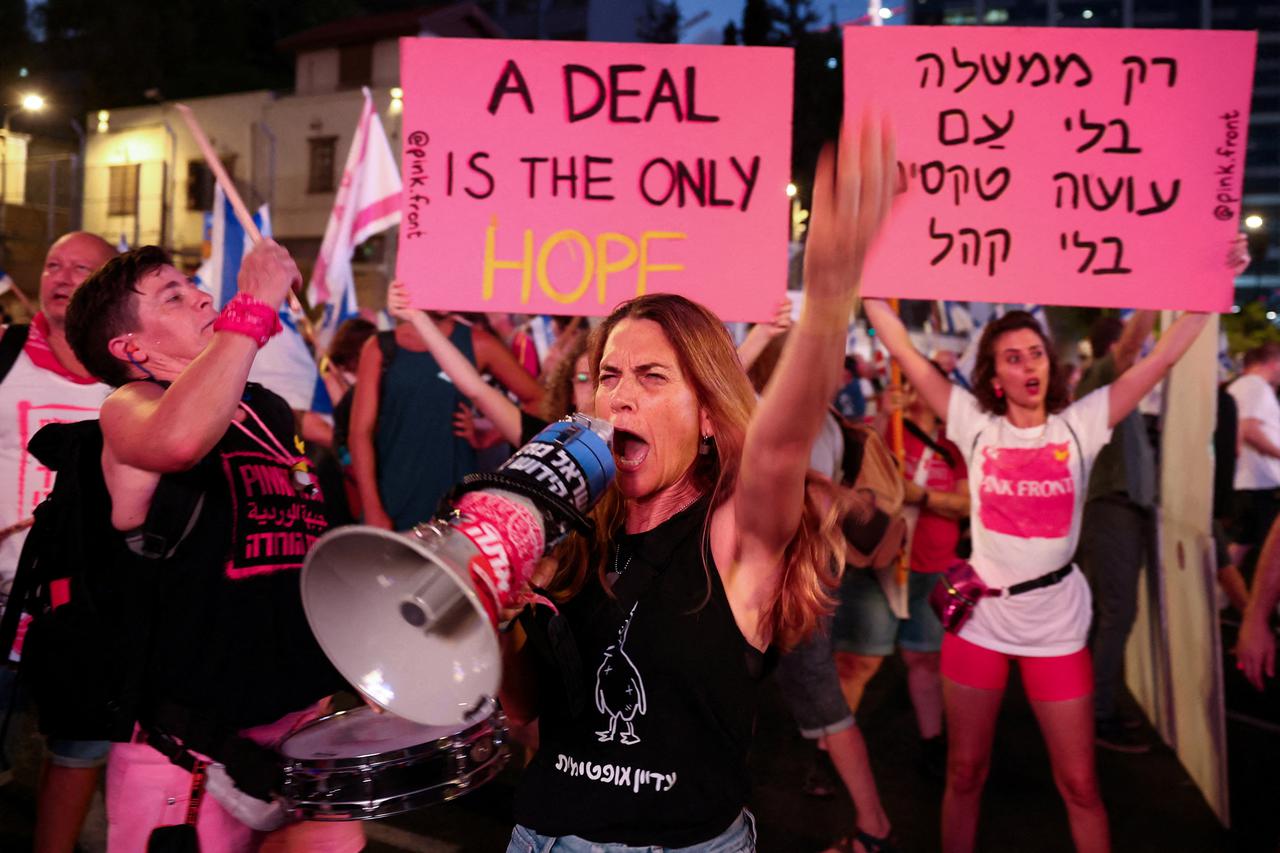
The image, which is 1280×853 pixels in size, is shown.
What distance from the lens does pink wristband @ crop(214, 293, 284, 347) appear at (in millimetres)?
2184

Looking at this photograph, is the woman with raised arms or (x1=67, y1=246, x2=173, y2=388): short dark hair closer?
the woman with raised arms

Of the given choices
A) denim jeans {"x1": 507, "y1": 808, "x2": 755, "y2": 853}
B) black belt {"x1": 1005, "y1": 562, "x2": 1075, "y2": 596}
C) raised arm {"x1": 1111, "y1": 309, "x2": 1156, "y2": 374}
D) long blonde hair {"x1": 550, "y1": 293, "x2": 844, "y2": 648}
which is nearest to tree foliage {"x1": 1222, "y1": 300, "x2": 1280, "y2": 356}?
raised arm {"x1": 1111, "y1": 309, "x2": 1156, "y2": 374}

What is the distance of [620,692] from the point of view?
6.13 ft

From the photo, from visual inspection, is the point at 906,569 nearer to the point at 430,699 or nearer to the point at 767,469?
the point at 767,469

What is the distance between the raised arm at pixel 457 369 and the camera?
3928 mm

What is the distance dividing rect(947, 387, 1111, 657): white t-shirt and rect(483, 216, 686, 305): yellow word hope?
4.46 feet

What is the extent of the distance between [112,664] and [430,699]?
3.94 feet

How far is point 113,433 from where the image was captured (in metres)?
2.20

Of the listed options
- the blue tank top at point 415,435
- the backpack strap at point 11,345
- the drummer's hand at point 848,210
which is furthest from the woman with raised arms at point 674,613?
the blue tank top at point 415,435

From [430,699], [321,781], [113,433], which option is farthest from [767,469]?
[113,433]

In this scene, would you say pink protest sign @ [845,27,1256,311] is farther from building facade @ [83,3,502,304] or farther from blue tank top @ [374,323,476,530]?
building facade @ [83,3,502,304]

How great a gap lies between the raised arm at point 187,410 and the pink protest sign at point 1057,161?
2.31m

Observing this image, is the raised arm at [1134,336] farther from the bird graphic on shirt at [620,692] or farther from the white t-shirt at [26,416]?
the white t-shirt at [26,416]

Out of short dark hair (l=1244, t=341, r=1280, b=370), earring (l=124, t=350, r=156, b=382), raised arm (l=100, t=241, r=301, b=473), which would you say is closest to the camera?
raised arm (l=100, t=241, r=301, b=473)
